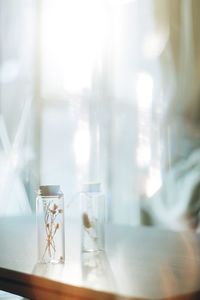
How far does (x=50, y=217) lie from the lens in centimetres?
Answer: 99

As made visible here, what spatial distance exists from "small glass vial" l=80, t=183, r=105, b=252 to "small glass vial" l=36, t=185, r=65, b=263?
0.06 meters

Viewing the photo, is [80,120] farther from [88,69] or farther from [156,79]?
[156,79]

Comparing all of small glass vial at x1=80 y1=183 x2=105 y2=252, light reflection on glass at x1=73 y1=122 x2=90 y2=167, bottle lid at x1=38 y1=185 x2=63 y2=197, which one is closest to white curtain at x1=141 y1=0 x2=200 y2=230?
light reflection on glass at x1=73 y1=122 x2=90 y2=167

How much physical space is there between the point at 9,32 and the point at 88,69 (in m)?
0.60

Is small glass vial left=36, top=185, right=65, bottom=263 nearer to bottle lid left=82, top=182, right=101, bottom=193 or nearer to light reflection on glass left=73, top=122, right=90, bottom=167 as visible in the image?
bottle lid left=82, top=182, right=101, bottom=193

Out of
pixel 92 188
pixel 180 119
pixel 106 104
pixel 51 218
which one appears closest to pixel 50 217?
pixel 51 218

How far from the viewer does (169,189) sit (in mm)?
2035

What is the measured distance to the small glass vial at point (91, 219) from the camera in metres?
1.02

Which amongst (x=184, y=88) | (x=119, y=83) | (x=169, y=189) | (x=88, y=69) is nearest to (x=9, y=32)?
(x=88, y=69)

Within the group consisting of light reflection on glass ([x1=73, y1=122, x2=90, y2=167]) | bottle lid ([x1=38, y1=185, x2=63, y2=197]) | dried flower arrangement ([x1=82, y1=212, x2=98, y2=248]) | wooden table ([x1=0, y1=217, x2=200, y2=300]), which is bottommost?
wooden table ([x1=0, y1=217, x2=200, y2=300])

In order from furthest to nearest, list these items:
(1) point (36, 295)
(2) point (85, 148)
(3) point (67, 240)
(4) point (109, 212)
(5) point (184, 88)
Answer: (2) point (85, 148), (4) point (109, 212), (5) point (184, 88), (3) point (67, 240), (1) point (36, 295)

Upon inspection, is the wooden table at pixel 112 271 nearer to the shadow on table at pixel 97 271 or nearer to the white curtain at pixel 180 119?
the shadow on table at pixel 97 271

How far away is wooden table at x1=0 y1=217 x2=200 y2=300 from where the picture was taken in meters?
0.72

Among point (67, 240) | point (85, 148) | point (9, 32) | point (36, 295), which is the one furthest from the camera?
point (9, 32)
